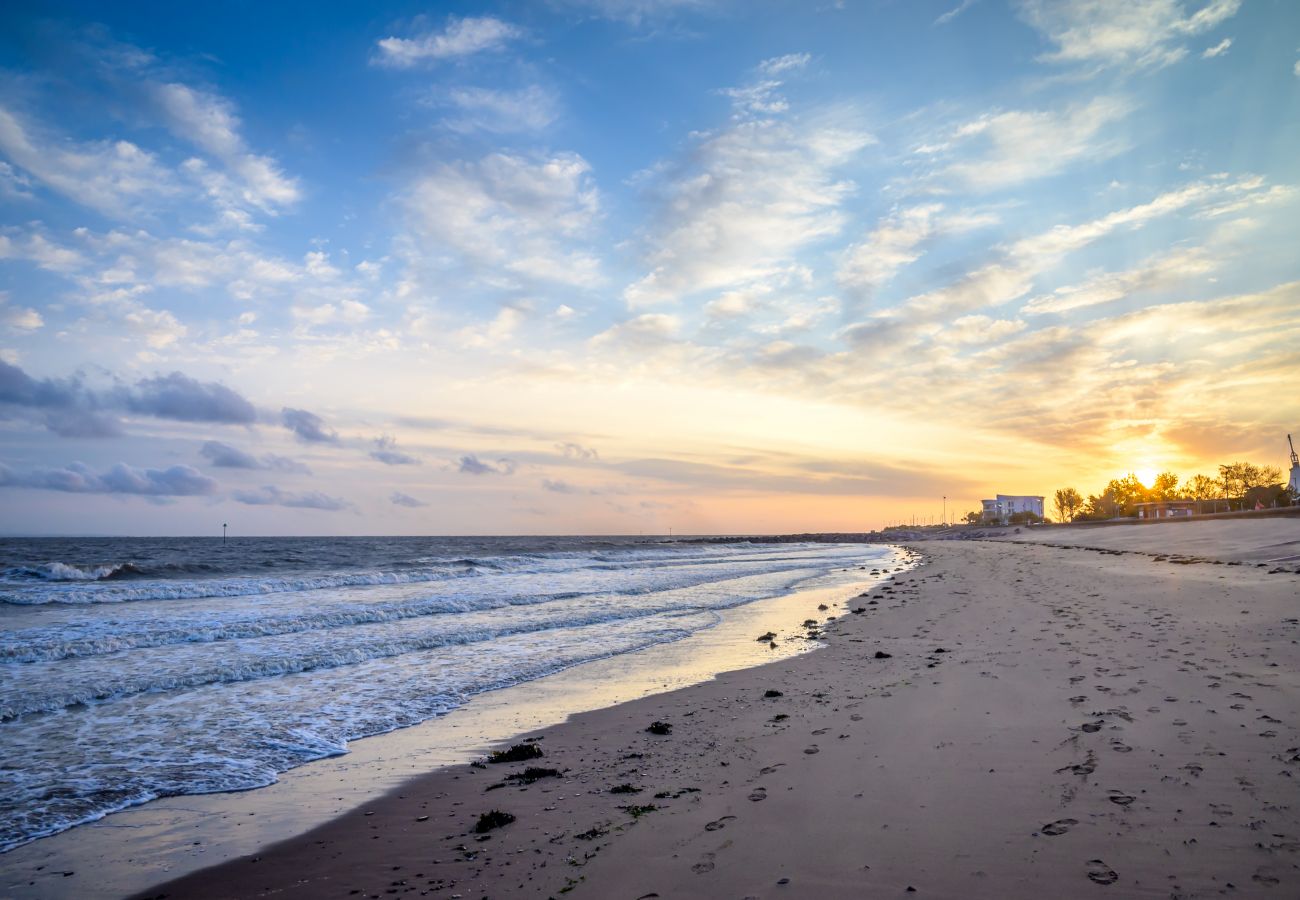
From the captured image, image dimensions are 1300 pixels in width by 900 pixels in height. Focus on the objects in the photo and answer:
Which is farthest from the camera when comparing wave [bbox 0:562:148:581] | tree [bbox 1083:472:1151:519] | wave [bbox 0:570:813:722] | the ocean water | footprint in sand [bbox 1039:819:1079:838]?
tree [bbox 1083:472:1151:519]

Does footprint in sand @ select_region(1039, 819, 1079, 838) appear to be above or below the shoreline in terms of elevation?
above

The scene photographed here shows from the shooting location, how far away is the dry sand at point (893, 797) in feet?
13.5

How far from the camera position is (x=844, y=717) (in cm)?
805

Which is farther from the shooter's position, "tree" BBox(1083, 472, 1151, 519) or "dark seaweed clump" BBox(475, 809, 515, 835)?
"tree" BBox(1083, 472, 1151, 519)

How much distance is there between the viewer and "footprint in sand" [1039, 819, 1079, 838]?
14.5 ft

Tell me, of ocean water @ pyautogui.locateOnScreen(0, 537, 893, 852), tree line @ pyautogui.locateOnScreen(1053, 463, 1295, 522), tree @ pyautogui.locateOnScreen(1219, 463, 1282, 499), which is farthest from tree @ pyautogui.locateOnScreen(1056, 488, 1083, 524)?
ocean water @ pyautogui.locateOnScreen(0, 537, 893, 852)

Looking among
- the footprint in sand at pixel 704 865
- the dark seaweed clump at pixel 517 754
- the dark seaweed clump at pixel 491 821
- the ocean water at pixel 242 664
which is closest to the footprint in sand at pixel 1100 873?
the footprint in sand at pixel 704 865

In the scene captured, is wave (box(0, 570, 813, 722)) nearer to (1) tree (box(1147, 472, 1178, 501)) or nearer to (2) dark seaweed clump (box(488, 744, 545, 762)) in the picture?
(2) dark seaweed clump (box(488, 744, 545, 762))

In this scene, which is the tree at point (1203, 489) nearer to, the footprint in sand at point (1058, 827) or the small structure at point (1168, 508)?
the small structure at point (1168, 508)

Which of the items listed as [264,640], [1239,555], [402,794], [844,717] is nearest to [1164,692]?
[844,717]

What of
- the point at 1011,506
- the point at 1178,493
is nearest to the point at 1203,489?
the point at 1178,493

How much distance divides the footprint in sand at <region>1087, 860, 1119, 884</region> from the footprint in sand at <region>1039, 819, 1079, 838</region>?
0.41 meters

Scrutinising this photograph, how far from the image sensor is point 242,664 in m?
12.9

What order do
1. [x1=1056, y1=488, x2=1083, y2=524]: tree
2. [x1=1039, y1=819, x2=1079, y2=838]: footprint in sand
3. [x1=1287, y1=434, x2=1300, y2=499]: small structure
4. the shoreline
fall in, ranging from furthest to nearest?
[x1=1056, y1=488, x2=1083, y2=524]: tree → [x1=1287, y1=434, x2=1300, y2=499]: small structure → the shoreline → [x1=1039, y1=819, x2=1079, y2=838]: footprint in sand
